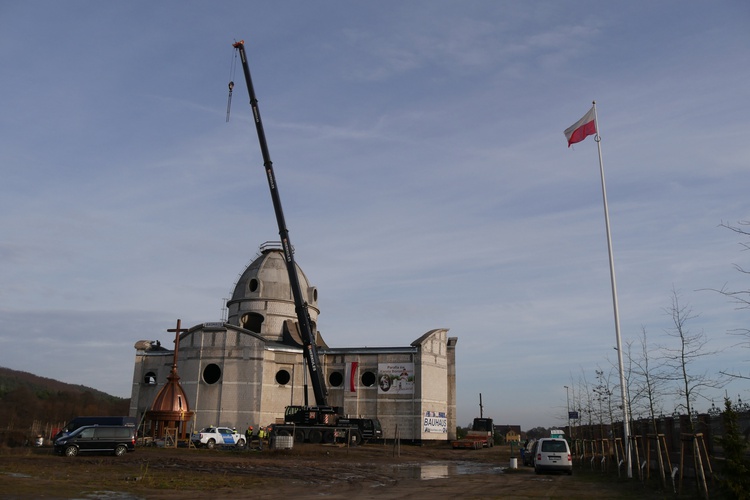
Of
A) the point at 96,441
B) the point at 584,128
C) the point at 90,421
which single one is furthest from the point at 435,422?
the point at 584,128

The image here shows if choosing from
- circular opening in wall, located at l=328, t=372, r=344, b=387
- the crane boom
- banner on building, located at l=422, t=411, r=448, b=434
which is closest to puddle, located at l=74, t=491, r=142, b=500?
the crane boom

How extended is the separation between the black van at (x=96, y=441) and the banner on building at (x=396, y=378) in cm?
A: 2773

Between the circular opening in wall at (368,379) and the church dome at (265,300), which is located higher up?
the church dome at (265,300)

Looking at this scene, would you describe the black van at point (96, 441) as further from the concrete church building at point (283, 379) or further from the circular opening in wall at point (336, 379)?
the circular opening in wall at point (336, 379)

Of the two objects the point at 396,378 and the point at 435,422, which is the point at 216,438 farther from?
the point at 435,422

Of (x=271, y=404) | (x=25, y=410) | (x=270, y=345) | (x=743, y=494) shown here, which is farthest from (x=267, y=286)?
(x=25, y=410)

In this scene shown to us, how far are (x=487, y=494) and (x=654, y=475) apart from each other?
8.66m

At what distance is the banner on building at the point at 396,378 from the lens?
188 feet

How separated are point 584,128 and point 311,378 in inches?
1165

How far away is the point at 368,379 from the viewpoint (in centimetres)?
5878

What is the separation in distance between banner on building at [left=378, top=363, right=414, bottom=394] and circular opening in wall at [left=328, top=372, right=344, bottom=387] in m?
3.97

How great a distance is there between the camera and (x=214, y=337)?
57.8m

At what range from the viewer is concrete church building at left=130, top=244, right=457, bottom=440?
55938mm

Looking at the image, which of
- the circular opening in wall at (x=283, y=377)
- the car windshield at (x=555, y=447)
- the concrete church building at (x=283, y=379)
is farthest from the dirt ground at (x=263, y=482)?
the circular opening in wall at (x=283, y=377)
